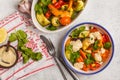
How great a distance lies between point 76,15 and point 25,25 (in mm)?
204

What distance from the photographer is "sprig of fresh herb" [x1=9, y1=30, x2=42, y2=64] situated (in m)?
1.61

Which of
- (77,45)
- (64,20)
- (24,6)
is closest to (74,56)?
(77,45)

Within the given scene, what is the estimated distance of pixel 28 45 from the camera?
1.64 m

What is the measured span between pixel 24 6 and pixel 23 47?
158 mm

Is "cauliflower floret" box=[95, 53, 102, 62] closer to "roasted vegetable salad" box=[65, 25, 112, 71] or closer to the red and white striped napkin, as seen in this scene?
"roasted vegetable salad" box=[65, 25, 112, 71]

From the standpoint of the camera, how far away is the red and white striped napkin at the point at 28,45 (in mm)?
1607

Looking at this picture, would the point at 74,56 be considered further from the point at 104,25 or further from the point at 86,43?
the point at 104,25

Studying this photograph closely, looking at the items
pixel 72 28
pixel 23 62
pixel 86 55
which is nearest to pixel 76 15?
pixel 72 28

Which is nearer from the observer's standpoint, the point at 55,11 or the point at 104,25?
the point at 55,11

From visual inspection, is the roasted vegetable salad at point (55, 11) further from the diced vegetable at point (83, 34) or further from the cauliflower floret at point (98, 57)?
the cauliflower floret at point (98, 57)

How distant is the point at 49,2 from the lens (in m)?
A: 1.61

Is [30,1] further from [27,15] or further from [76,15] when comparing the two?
[76,15]

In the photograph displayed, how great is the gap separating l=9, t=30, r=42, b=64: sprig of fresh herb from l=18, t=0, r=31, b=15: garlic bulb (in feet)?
0.27

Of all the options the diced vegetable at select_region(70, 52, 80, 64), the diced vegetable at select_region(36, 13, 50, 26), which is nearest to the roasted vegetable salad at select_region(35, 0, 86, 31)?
the diced vegetable at select_region(36, 13, 50, 26)
